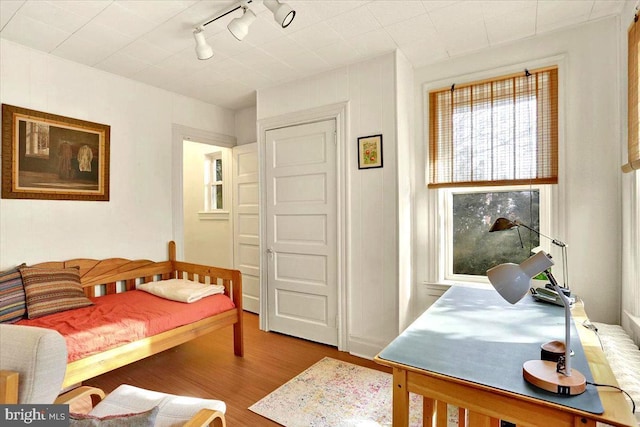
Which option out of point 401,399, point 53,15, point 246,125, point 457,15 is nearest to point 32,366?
point 401,399

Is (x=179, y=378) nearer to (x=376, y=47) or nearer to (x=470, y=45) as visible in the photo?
(x=376, y=47)

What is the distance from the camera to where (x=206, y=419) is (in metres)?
1.22

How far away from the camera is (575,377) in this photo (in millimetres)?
1057

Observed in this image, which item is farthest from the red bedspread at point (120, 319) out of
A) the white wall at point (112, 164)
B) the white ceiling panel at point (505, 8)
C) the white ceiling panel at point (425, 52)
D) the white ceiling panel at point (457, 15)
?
the white ceiling panel at point (505, 8)

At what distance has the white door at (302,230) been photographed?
3.14 m

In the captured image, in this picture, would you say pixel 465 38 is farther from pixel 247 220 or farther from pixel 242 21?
pixel 247 220

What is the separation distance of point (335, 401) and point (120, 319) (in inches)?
62.5

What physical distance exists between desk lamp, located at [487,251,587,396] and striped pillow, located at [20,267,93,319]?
2823 mm

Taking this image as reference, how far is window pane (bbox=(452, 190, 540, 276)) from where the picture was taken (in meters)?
2.69

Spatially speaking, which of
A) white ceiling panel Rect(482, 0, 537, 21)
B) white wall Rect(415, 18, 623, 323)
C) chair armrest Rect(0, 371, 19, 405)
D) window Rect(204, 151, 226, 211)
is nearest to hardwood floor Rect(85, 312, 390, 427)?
chair armrest Rect(0, 371, 19, 405)

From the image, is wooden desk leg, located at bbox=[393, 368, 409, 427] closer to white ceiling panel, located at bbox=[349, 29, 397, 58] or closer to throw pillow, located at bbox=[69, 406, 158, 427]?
throw pillow, located at bbox=[69, 406, 158, 427]

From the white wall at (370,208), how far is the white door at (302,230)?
20cm

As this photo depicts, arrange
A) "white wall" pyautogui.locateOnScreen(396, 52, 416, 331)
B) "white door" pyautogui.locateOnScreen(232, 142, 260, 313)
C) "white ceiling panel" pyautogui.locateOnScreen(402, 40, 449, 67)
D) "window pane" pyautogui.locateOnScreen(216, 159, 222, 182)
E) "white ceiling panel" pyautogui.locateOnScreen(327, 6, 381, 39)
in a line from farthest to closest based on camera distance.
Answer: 1. "window pane" pyautogui.locateOnScreen(216, 159, 222, 182)
2. "white door" pyautogui.locateOnScreen(232, 142, 260, 313)
3. "white wall" pyautogui.locateOnScreen(396, 52, 416, 331)
4. "white ceiling panel" pyautogui.locateOnScreen(402, 40, 449, 67)
5. "white ceiling panel" pyautogui.locateOnScreen(327, 6, 381, 39)

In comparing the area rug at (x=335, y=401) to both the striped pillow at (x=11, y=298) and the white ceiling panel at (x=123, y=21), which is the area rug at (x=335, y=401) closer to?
the striped pillow at (x=11, y=298)
